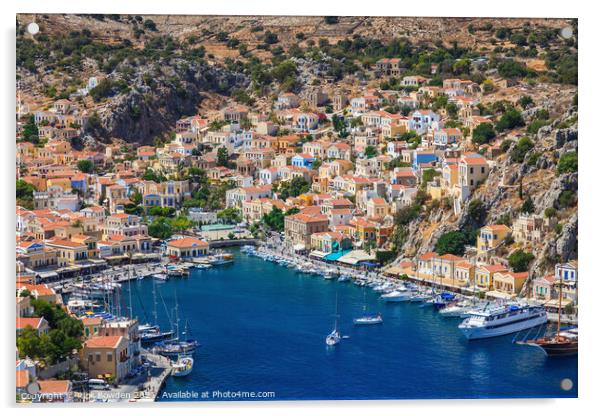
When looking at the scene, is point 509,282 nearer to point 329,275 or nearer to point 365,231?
point 329,275

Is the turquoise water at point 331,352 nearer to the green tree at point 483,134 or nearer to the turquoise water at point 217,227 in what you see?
the turquoise water at point 217,227

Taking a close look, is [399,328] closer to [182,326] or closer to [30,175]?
[182,326]

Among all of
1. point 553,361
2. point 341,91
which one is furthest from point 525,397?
point 341,91

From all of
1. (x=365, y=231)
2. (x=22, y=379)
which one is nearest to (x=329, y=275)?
(x=365, y=231)

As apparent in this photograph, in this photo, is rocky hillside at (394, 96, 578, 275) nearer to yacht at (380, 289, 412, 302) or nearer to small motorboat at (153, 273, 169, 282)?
yacht at (380, 289, 412, 302)

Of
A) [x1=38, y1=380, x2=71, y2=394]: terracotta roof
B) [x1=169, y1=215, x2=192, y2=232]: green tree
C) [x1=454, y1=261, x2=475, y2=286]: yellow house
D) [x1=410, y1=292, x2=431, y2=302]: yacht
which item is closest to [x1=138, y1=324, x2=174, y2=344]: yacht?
[x1=38, y1=380, x2=71, y2=394]: terracotta roof

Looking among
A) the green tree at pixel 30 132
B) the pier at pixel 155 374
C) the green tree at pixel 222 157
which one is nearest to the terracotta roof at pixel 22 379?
the pier at pixel 155 374

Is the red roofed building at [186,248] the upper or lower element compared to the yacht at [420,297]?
upper
